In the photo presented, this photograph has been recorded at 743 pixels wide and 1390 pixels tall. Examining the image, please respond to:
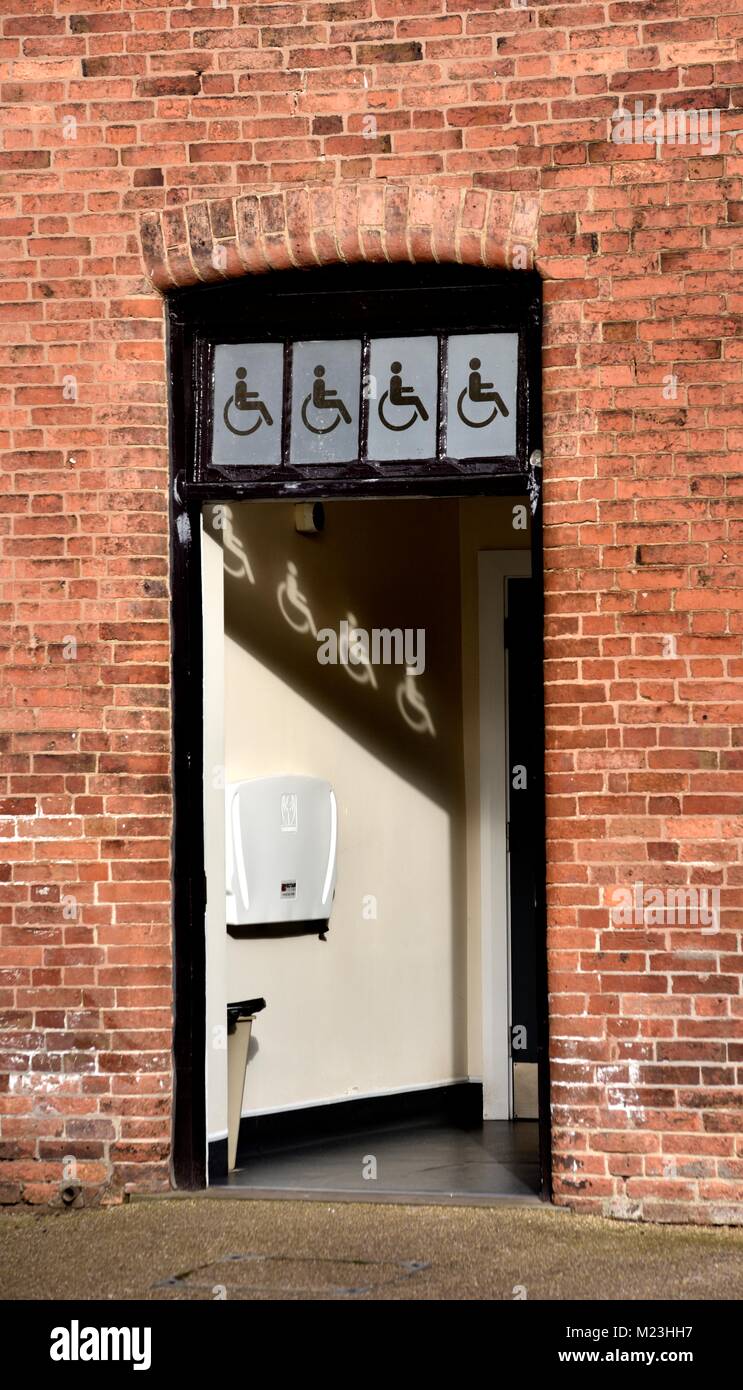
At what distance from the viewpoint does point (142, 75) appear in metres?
5.89

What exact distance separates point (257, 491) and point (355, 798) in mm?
2356

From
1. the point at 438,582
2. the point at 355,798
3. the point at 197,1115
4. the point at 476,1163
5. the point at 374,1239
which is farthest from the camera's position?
the point at 438,582

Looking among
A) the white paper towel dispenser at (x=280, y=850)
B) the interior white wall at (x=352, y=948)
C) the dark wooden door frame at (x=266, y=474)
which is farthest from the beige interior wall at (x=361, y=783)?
the dark wooden door frame at (x=266, y=474)

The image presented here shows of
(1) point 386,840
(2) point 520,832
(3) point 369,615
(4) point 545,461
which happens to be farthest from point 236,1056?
(4) point 545,461

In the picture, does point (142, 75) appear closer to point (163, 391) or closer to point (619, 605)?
point (163, 391)

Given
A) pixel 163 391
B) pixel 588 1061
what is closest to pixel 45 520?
pixel 163 391

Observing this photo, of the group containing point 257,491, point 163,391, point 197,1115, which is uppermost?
point 163,391

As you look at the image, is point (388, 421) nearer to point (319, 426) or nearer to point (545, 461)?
point (319, 426)

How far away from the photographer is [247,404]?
19.6ft

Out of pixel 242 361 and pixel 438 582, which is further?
pixel 438 582

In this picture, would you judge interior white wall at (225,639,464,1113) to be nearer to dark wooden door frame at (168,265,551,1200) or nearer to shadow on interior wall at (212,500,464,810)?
shadow on interior wall at (212,500,464,810)

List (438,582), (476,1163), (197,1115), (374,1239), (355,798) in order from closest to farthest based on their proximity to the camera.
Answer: (374,1239) → (197,1115) → (476,1163) → (355,798) → (438,582)

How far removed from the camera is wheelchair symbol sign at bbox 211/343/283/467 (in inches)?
234

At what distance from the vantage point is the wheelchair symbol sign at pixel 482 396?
5805 millimetres
